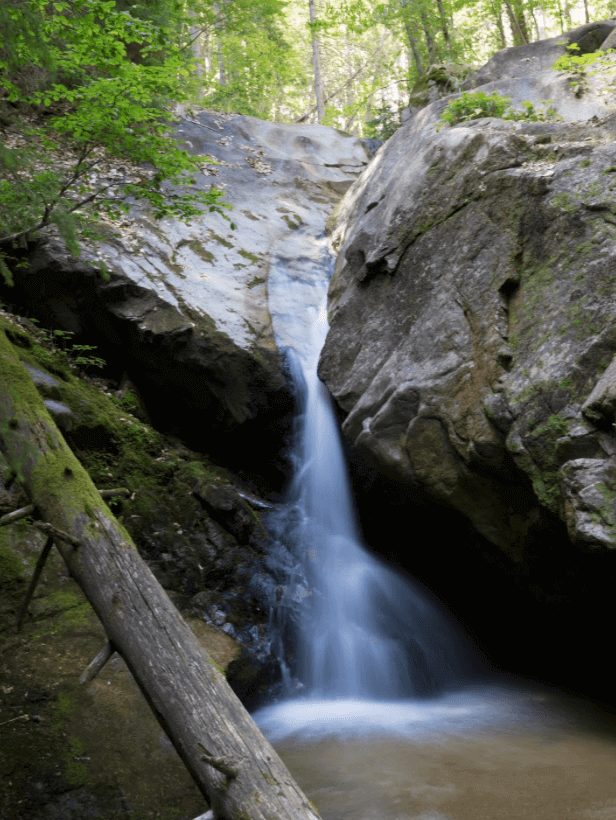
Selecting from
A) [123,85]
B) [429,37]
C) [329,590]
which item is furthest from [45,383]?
[429,37]

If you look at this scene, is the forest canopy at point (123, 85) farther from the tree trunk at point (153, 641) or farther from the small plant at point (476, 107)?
the small plant at point (476, 107)

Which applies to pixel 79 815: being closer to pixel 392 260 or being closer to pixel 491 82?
pixel 392 260

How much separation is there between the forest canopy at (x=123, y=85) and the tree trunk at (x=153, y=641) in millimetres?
1467

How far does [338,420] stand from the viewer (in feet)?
26.4

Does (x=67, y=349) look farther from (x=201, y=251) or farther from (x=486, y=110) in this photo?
(x=486, y=110)

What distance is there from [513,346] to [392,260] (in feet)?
7.64

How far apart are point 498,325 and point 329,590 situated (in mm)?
3956

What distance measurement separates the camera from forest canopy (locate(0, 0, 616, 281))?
4.98 meters

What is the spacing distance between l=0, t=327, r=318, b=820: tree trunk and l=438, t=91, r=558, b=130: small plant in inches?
256

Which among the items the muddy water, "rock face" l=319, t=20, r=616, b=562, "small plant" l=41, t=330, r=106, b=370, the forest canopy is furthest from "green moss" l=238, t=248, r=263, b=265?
the muddy water

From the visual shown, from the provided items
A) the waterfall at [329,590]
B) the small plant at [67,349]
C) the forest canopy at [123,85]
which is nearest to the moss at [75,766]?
the waterfall at [329,590]

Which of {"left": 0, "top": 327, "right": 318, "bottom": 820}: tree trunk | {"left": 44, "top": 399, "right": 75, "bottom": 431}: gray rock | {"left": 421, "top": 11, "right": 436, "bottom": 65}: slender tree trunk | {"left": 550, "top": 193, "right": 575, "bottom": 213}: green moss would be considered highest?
{"left": 421, "top": 11, "right": 436, "bottom": 65}: slender tree trunk

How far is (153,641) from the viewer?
10.7 feet

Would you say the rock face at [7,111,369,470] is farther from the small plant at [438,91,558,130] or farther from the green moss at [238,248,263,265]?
the small plant at [438,91,558,130]
